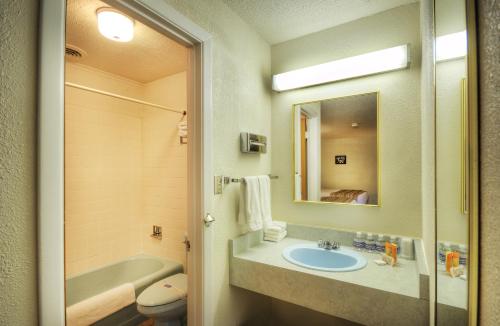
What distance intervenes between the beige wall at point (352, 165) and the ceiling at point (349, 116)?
0.16 feet

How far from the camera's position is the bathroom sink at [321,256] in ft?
5.25

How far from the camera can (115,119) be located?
2.61 m

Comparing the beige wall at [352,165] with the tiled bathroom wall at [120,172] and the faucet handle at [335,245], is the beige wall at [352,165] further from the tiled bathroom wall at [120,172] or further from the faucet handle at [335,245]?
the tiled bathroom wall at [120,172]

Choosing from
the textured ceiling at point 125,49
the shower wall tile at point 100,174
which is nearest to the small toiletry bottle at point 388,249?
the textured ceiling at point 125,49

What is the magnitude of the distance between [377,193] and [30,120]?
1.85 meters

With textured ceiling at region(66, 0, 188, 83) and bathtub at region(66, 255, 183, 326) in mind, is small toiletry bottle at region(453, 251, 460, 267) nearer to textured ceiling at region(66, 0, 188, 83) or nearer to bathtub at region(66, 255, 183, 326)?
textured ceiling at region(66, 0, 188, 83)

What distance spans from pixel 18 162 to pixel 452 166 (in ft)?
3.89

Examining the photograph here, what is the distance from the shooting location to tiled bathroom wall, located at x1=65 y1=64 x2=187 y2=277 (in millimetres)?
2314

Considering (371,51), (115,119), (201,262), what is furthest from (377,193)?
(115,119)

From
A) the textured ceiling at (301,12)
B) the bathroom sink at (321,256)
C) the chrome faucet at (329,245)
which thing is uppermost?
the textured ceiling at (301,12)

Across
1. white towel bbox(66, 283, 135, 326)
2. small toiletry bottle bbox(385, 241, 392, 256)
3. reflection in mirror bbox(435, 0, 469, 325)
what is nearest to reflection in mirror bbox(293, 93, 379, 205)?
small toiletry bottle bbox(385, 241, 392, 256)

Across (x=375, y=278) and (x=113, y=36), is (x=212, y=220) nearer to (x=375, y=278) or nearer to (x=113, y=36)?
(x=375, y=278)

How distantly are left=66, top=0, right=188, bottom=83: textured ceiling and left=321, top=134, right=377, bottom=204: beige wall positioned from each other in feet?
4.65

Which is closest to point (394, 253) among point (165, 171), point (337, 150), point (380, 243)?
point (380, 243)
